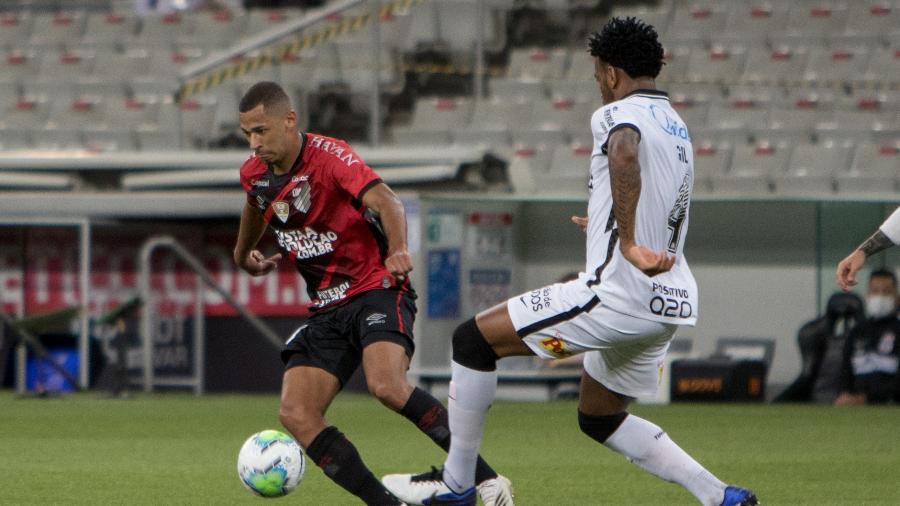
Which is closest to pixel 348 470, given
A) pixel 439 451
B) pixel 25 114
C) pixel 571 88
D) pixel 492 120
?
pixel 439 451

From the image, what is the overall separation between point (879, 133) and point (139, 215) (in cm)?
783

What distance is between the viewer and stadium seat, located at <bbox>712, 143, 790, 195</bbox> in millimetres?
17047

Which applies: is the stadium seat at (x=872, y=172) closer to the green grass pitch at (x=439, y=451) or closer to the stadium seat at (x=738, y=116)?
the stadium seat at (x=738, y=116)

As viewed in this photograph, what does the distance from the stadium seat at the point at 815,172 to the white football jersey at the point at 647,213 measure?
37.3ft

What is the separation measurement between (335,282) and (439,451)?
145 inches

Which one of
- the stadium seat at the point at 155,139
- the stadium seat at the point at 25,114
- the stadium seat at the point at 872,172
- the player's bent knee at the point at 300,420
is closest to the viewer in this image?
the player's bent knee at the point at 300,420

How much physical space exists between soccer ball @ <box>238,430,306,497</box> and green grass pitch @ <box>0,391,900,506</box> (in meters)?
Result: 0.82

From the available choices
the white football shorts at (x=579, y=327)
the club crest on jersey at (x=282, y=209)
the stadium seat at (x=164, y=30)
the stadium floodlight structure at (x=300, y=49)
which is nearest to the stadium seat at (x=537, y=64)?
the stadium floodlight structure at (x=300, y=49)

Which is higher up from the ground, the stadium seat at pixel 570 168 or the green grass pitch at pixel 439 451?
the stadium seat at pixel 570 168

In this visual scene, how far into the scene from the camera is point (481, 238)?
16500 millimetres

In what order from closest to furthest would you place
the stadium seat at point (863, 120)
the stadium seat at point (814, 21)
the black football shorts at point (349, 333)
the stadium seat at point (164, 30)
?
1. the black football shorts at point (349, 333)
2. the stadium seat at point (863, 120)
3. the stadium seat at point (814, 21)
4. the stadium seat at point (164, 30)

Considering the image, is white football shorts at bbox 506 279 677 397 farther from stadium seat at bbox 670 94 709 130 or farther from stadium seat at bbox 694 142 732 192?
stadium seat at bbox 670 94 709 130

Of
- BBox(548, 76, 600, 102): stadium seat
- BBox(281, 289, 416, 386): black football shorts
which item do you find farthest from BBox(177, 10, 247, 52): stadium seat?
BBox(281, 289, 416, 386): black football shorts

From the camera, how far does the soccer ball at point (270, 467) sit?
6633 mm
